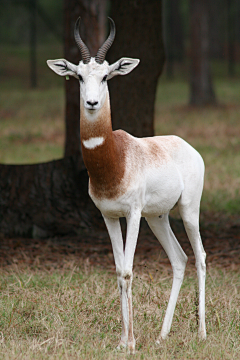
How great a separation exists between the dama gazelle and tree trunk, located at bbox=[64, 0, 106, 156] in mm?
3303

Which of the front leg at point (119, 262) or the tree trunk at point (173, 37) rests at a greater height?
the tree trunk at point (173, 37)

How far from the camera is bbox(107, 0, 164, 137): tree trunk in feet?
23.3

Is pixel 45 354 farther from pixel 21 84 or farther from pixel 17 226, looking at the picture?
pixel 21 84

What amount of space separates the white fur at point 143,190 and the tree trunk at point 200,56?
17107 mm

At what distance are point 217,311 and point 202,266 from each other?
1.81ft

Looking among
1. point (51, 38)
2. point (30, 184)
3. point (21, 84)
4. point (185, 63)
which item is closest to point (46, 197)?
point (30, 184)

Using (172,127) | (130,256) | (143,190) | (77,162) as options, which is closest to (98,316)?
(130,256)

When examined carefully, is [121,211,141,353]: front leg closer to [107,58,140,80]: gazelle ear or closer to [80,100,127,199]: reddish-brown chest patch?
[80,100,127,199]: reddish-brown chest patch

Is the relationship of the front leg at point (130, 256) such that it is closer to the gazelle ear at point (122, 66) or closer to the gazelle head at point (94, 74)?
the gazelle head at point (94, 74)

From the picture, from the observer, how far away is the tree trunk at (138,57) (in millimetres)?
7094

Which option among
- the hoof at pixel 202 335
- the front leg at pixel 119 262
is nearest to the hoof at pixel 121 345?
the front leg at pixel 119 262

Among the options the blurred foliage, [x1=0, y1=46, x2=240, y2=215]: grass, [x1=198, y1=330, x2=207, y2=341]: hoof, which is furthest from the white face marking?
the blurred foliage

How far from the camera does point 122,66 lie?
3672mm

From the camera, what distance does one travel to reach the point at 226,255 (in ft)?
21.0
